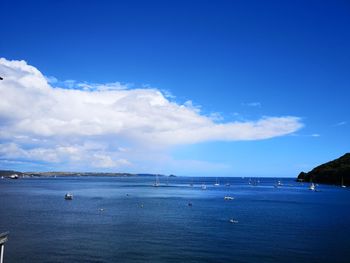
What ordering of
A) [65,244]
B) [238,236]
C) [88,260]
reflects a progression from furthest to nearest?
[238,236]
[65,244]
[88,260]

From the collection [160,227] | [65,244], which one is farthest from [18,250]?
[160,227]

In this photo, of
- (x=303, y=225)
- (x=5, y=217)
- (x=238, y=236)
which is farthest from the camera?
(x=5, y=217)

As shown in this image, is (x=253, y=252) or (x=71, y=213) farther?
(x=71, y=213)

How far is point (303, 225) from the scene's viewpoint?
80.4 m

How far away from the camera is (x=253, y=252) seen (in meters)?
53.9

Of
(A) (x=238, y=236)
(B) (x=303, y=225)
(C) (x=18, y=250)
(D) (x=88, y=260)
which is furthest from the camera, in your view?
(B) (x=303, y=225)

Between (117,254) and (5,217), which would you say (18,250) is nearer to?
(117,254)

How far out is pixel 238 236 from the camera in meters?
65.7

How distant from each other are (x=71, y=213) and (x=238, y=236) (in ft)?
158

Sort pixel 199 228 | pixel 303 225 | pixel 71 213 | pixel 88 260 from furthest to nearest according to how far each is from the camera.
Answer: pixel 71 213
pixel 303 225
pixel 199 228
pixel 88 260

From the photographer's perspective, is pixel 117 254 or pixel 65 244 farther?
pixel 65 244

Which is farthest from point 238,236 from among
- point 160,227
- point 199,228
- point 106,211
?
point 106,211

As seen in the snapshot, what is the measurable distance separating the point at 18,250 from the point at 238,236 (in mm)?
34619

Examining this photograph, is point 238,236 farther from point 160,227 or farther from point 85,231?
point 85,231
